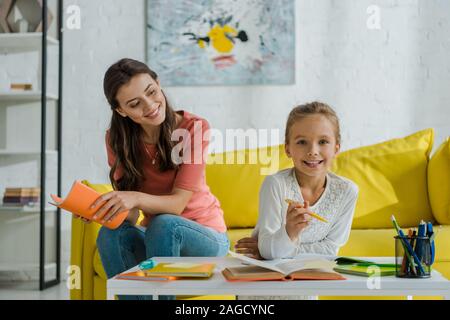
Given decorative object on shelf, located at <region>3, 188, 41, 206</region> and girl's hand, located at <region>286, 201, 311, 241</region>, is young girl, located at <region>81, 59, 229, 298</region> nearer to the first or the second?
girl's hand, located at <region>286, 201, 311, 241</region>

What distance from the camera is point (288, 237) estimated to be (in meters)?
1.64

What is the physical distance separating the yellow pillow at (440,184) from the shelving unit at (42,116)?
81.9 inches

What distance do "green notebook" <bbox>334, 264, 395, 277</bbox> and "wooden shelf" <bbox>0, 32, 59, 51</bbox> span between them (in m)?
2.92

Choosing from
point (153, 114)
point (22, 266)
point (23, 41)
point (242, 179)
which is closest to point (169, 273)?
point (153, 114)

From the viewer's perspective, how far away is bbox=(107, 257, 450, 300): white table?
4.30 feet

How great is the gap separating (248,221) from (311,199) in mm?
1018

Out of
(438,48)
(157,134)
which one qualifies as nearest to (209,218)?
(157,134)

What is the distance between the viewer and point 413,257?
140 cm

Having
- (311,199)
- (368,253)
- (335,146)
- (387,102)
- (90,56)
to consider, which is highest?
(90,56)

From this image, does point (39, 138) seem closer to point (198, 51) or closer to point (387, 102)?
point (198, 51)

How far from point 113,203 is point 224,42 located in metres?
2.27

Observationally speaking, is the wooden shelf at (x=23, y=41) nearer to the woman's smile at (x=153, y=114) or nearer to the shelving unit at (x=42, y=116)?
the shelving unit at (x=42, y=116)

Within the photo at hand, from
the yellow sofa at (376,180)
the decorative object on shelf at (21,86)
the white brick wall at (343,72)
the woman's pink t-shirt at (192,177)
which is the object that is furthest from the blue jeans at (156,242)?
the decorative object on shelf at (21,86)

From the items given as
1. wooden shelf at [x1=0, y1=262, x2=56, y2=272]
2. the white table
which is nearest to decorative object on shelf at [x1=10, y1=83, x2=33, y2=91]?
wooden shelf at [x1=0, y1=262, x2=56, y2=272]
